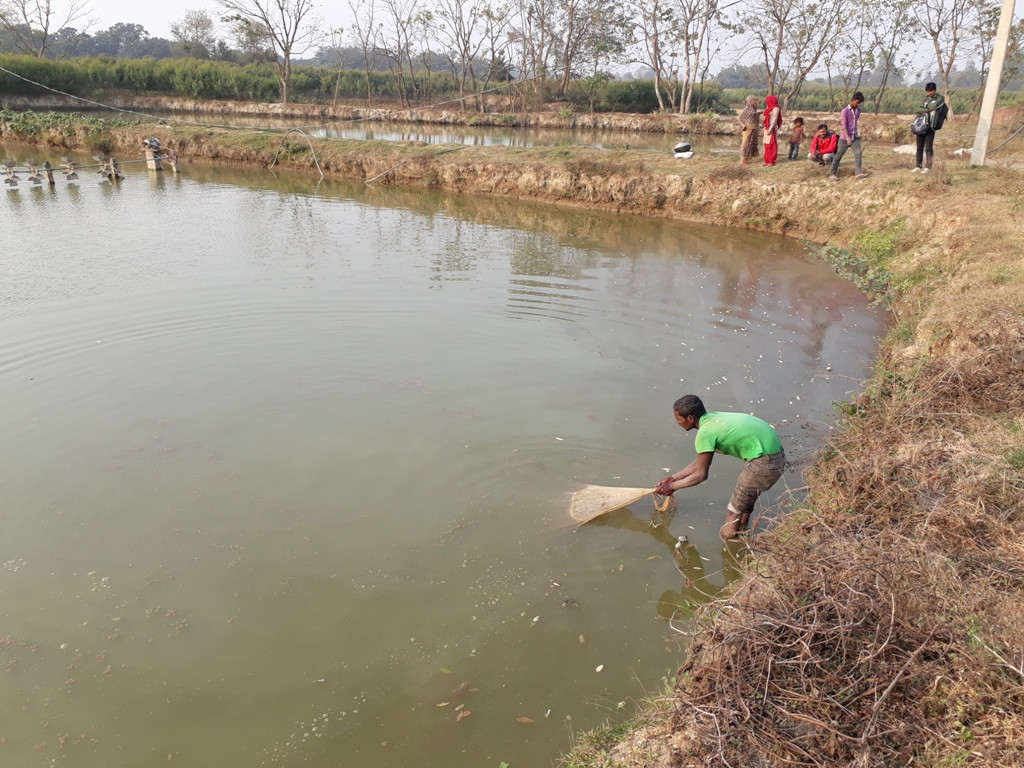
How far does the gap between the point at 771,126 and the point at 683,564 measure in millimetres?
13768

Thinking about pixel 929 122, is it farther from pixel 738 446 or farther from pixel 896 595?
pixel 896 595

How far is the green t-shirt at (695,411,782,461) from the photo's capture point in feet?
16.3

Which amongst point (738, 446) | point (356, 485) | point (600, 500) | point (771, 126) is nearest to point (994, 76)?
point (771, 126)

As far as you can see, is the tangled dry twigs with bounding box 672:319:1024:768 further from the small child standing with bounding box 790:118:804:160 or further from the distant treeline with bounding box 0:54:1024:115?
the distant treeline with bounding box 0:54:1024:115

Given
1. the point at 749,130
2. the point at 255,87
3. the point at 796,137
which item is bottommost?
the point at 796,137

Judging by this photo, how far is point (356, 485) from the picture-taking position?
5.83 m

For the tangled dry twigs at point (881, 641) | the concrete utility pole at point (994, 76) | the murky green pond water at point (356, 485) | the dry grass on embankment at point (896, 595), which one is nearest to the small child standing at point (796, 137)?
the concrete utility pole at point (994, 76)

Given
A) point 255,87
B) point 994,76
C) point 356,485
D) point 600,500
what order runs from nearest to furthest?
point 600,500, point 356,485, point 994,76, point 255,87

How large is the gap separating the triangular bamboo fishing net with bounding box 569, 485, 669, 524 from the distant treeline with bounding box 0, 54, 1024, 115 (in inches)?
1372

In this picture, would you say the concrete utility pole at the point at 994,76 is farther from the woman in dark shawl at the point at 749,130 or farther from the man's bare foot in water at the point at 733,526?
the man's bare foot in water at the point at 733,526

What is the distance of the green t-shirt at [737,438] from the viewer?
4961 millimetres

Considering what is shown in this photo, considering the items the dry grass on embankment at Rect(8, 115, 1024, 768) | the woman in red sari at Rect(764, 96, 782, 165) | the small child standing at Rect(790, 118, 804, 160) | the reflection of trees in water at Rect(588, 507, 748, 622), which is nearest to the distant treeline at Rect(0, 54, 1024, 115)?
the small child standing at Rect(790, 118, 804, 160)

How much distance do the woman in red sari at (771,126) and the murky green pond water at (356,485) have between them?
4.99 meters

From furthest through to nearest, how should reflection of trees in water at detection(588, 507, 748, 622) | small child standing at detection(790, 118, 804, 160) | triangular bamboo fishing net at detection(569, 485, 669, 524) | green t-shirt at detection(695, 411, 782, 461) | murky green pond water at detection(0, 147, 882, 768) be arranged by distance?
small child standing at detection(790, 118, 804, 160) → triangular bamboo fishing net at detection(569, 485, 669, 524) → green t-shirt at detection(695, 411, 782, 461) → reflection of trees in water at detection(588, 507, 748, 622) → murky green pond water at detection(0, 147, 882, 768)
